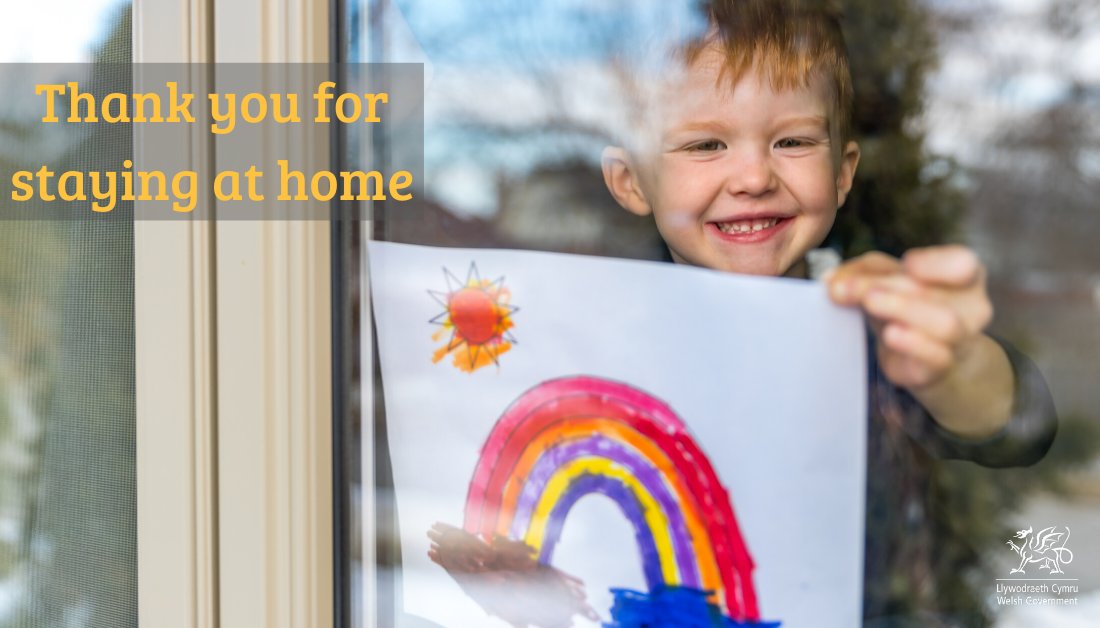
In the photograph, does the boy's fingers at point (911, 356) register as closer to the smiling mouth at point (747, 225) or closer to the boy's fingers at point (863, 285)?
the boy's fingers at point (863, 285)

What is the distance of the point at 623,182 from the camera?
80 cm

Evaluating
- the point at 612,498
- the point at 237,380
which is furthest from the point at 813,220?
the point at 237,380

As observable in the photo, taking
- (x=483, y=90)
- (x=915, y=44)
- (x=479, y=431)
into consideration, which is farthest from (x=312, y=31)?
(x=915, y=44)

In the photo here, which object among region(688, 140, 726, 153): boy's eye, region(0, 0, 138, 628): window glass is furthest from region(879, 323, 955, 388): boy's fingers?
region(0, 0, 138, 628): window glass

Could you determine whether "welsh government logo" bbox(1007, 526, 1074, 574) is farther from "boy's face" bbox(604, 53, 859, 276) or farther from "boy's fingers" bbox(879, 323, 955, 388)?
"boy's face" bbox(604, 53, 859, 276)

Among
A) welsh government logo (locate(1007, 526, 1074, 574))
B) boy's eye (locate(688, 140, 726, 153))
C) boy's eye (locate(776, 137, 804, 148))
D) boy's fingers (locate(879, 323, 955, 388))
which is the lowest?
welsh government logo (locate(1007, 526, 1074, 574))

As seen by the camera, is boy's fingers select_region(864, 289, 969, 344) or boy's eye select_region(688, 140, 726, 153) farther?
boy's eye select_region(688, 140, 726, 153)

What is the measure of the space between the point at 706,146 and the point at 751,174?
0.16ft

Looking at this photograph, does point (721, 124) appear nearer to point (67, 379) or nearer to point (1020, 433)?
point (1020, 433)

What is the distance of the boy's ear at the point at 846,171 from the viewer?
0.73 metres

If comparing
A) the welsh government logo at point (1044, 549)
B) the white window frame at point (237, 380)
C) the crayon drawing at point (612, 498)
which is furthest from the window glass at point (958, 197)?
the white window frame at point (237, 380)

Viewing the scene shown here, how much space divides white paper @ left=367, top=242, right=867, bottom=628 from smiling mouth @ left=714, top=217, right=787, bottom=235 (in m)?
0.07

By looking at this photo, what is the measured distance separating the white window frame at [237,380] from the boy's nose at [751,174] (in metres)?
0.41

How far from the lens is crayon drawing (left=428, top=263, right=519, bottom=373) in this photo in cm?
83
